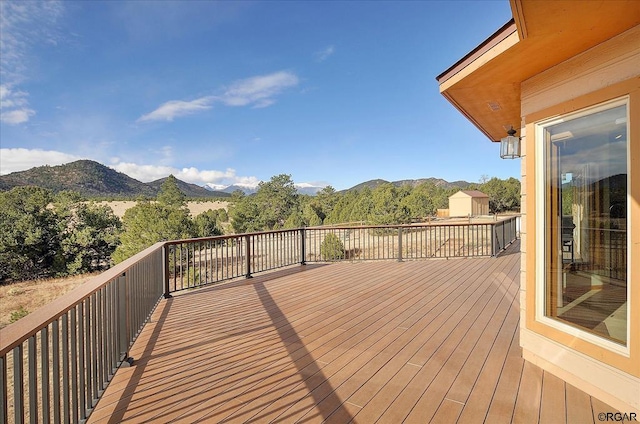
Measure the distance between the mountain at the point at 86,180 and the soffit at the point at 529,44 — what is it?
173ft

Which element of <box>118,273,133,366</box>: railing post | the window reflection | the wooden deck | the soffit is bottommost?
the wooden deck

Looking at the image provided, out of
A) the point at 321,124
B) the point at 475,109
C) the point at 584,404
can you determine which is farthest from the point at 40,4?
the point at 321,124

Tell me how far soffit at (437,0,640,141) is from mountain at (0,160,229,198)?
52.8 meters

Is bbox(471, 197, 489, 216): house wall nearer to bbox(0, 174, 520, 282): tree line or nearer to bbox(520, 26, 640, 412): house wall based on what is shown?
bbox(0, 174, 520, 282): tree line

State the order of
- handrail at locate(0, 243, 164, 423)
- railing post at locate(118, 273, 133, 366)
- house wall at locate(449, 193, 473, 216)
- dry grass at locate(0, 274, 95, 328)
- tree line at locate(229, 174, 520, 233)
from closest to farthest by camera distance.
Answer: handrail at locate(0, 243, 164, 423) → railing post at locate(118, 273, 133, 366) → dry grass at locate(0, 274, 95, 328) → tree line at locate(229, 174, 520, 233) → house wall at locate(449, 193, 473, 216)

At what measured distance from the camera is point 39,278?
19.5m

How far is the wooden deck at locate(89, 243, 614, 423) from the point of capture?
1893 mm

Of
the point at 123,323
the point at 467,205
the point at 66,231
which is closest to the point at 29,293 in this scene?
the point at 66,231

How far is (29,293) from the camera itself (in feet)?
53.8

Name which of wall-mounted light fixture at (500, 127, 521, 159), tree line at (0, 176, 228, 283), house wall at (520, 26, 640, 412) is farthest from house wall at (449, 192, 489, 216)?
house wall at (520, 26, 640, 412)

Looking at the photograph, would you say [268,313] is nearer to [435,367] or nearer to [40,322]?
[435,367]

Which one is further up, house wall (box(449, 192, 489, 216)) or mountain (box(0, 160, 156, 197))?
mountain (box(0, 160, 156, 197))

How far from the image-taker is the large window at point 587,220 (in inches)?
77.8

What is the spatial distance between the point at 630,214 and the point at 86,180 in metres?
85.3
